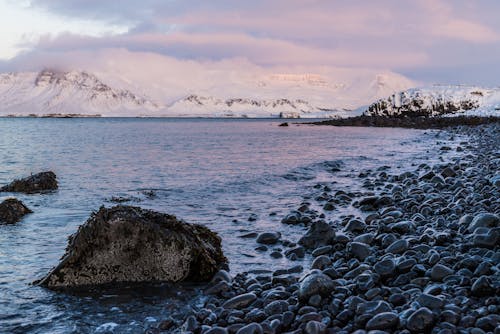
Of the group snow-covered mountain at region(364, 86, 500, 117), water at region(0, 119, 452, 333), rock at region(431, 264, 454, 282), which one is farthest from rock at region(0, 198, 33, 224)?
snow-covered mountain at region(364, 86, 500, 117)

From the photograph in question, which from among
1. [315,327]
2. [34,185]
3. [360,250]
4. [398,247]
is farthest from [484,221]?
[34,185]

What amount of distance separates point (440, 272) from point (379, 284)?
842 millimetres

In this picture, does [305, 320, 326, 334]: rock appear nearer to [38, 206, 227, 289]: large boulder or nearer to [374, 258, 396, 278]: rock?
[374, 258, 396, 278]: rock

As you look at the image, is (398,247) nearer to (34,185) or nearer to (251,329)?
(251,329)

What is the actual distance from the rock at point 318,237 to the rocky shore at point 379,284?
2 centimetres

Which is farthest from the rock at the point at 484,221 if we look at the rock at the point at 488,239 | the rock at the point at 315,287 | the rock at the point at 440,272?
the rock at the point at 315,287

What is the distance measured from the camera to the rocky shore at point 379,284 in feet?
17.4

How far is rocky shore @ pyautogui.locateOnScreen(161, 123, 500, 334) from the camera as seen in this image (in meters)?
5.30

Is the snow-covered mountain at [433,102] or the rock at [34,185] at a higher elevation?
the snow-covered mountain at [433,102]

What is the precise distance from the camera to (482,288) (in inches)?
224

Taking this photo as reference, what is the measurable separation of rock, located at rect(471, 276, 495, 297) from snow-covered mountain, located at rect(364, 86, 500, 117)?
11649cm

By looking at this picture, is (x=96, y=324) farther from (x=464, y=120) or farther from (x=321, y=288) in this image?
(x=464, y=120)

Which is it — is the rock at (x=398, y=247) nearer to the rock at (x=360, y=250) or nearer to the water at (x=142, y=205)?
the rock at (x=360, y=250)

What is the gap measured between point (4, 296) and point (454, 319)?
6303mm
